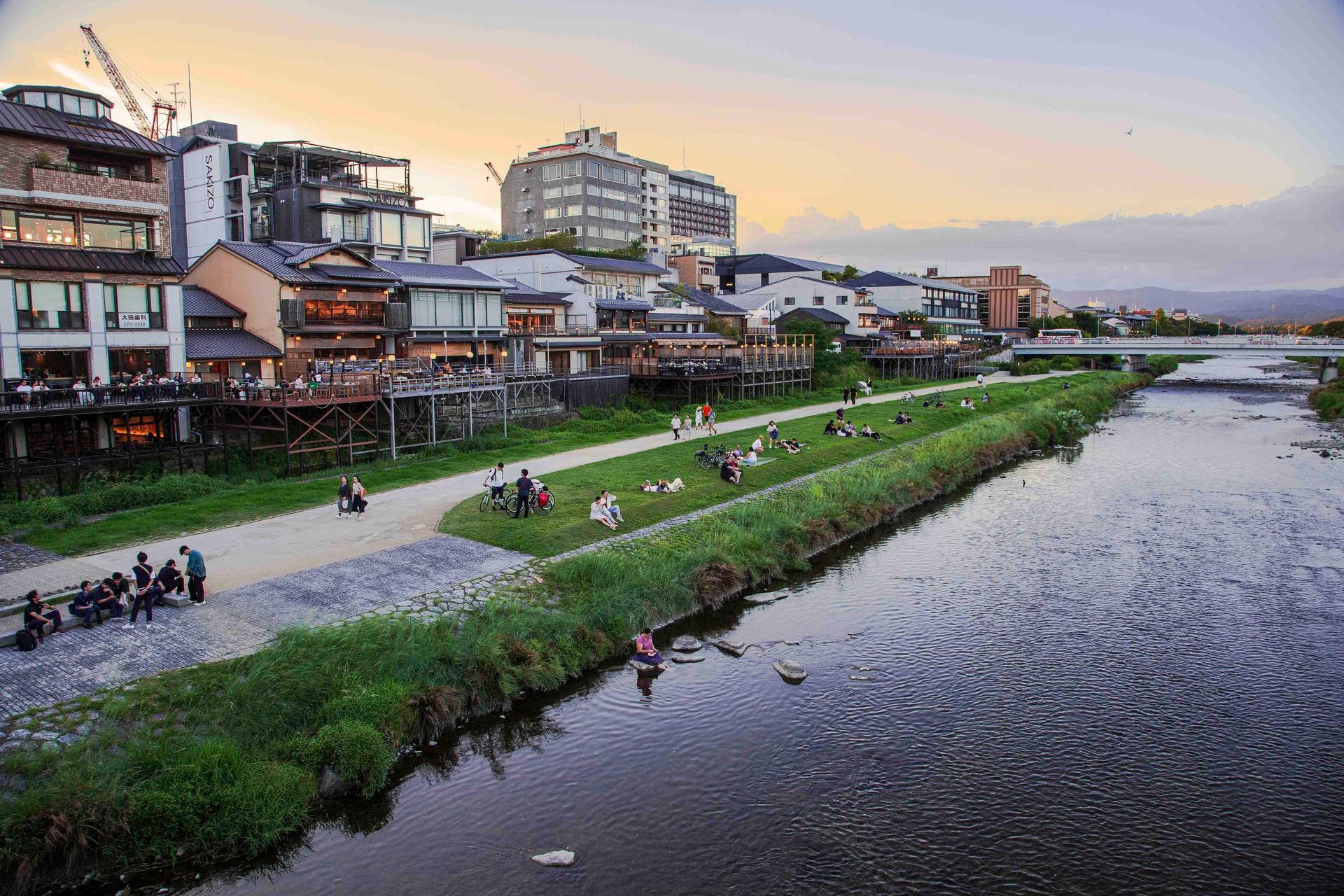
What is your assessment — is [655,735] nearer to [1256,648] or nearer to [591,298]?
[1256,648]

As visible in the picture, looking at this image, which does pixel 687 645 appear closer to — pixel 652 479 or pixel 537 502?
pixel 537 502

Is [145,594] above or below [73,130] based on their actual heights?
below

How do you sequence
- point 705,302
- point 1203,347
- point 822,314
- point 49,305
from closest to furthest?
point 49,305 < point 705,302 < point 822,314 < point 1203,347

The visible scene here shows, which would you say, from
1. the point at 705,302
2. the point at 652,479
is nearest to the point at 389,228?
the point at 705,302

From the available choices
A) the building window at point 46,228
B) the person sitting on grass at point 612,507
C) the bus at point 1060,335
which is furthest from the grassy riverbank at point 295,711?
the bus at point 1060,335

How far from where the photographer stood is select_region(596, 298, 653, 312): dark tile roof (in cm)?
6406

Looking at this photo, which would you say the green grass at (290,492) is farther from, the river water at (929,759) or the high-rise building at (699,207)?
the high-rise building at (699,207)

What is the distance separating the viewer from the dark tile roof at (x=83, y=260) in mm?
30938

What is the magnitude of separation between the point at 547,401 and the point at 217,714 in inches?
1350

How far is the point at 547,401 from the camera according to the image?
49.0 meters

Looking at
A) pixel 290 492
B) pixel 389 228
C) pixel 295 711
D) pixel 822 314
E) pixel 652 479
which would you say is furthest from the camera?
pixel 822 314

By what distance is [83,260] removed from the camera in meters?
32.9

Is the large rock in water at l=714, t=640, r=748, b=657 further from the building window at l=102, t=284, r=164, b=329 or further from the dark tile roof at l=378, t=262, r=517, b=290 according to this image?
the dark tile roof at l=378, t=262, r=517, b=290

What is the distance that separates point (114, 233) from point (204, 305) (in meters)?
6.40
